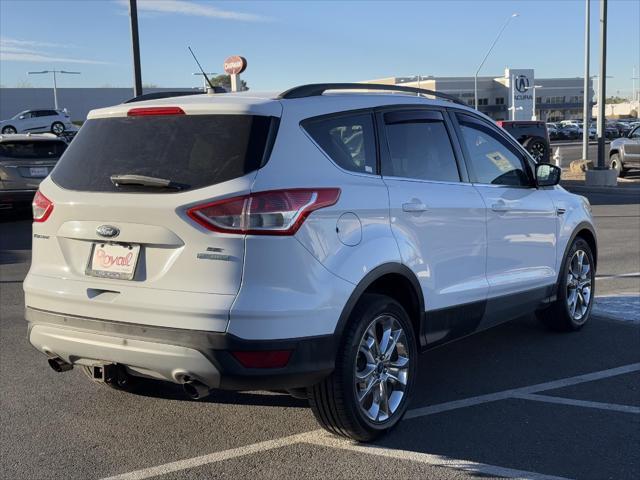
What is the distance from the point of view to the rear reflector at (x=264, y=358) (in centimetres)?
347

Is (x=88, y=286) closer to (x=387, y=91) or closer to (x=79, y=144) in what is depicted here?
(x=79, y=144)

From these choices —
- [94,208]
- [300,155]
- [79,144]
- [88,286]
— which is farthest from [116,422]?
[300,155]

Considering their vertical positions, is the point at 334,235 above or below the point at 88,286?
above

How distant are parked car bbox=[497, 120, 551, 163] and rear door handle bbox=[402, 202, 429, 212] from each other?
19.9 m

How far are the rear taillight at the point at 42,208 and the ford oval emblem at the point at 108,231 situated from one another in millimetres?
459

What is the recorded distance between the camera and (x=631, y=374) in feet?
17.2

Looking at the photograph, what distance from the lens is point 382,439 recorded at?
4.17 metres

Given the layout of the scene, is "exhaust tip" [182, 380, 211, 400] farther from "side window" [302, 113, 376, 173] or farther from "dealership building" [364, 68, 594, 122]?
"dealership building" [364, 68, 594, 122]

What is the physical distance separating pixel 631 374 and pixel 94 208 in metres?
3.96

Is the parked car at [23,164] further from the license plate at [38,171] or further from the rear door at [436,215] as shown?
the rear door at [436,215]

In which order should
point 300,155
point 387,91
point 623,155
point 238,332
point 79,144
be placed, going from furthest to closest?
point 623,155 < point 387,91 < point 79,144 < point 300,155 < point 238,332

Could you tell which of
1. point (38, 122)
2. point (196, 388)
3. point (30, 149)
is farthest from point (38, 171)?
point (38, 122)

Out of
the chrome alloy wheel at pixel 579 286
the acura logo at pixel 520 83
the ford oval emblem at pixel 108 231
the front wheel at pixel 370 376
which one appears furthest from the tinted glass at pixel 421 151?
the acura logo at pixel 520 83

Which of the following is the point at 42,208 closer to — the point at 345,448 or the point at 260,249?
the point at 260,249
